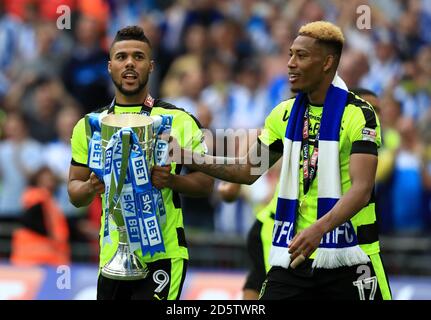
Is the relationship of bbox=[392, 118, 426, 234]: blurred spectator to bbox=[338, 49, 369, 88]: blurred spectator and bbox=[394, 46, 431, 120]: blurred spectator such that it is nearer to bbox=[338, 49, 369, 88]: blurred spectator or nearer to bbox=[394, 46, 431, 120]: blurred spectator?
bbox=[394, 46, 431, 120]: blurred spectator

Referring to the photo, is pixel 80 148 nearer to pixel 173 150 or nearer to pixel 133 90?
pixel 133 90

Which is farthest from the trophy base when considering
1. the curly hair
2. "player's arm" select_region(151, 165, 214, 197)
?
the curly hair

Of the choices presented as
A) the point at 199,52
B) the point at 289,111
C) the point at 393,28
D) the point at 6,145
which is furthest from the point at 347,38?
the point at 289,111

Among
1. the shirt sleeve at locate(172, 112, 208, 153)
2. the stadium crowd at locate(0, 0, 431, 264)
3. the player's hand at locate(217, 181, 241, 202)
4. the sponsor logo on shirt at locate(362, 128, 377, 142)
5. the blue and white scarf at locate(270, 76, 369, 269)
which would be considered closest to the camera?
the sponsor logo on shirt at locate(362, 128, 377, 142)

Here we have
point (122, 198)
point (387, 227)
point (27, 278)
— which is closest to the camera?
point (122, 198)

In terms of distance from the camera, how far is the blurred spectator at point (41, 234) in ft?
43.8

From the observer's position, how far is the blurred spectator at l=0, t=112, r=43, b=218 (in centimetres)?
1423

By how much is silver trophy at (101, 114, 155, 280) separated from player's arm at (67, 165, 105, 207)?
0.17 meters

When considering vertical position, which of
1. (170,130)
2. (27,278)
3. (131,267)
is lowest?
(27,278)

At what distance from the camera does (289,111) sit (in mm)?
8258

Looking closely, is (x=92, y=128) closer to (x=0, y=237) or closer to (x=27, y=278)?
(x=27, y=278)

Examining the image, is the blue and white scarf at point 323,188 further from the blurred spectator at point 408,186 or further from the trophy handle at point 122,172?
the blurred spectator at point 408,186

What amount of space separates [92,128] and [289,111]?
1.37m

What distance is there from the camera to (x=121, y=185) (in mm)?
7828
